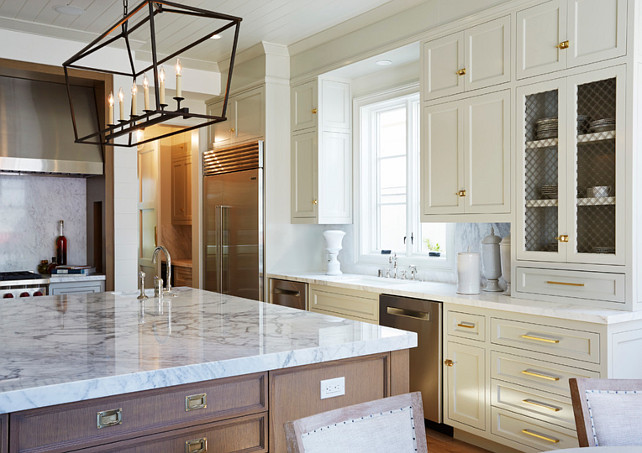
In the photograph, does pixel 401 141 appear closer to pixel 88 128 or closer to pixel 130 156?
pixel 130 156

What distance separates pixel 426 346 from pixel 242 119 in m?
2.93

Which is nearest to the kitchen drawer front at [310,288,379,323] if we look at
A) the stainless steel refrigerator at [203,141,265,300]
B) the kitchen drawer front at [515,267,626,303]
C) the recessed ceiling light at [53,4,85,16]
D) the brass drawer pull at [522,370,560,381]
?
the stainless steel refrigerator at [203,141,265,300]

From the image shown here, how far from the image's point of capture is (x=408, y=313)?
151 inches

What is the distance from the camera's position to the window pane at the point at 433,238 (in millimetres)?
4508

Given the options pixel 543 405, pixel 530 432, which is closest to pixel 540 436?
pixel 530 432

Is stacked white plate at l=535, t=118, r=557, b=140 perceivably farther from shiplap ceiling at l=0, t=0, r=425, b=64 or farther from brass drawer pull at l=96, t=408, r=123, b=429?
brass drawer pull at l=96, t=408, r=123, b=429

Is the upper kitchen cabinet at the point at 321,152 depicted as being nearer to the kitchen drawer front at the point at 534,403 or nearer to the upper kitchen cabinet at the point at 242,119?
the upper kitchen cabinet at the point at 242,119

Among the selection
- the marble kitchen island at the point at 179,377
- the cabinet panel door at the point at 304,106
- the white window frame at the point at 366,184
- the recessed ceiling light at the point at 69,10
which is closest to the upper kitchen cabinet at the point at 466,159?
the white window frame at the point at 366,184

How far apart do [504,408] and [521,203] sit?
44.8 inches

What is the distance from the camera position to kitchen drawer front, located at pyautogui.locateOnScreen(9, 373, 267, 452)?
1.58 metres

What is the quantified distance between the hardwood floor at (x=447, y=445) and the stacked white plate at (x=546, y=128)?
1.84 m

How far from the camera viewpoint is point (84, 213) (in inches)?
214

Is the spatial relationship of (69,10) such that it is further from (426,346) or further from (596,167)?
(596,167)

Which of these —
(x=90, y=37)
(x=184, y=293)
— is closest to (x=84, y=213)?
(x=90, y=37)
